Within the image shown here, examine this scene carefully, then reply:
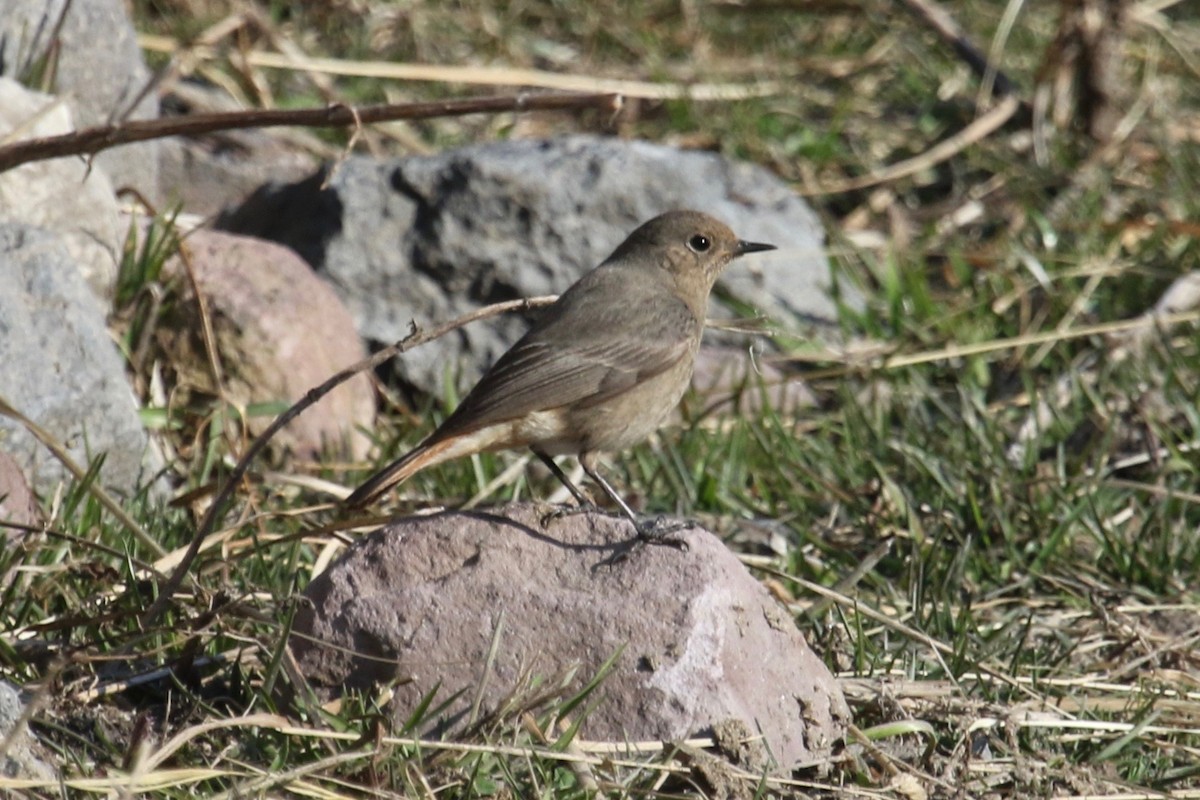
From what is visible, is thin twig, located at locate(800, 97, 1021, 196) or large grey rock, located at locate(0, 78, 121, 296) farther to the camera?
thin twig, located at locate(800, 97, 1021, 196)

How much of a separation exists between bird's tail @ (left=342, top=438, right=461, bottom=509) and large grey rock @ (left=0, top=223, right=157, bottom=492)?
1.10 meters

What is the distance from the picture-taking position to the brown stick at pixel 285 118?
4.53 metres

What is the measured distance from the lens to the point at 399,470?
4566mm

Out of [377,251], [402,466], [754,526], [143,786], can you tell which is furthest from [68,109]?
[143,786]

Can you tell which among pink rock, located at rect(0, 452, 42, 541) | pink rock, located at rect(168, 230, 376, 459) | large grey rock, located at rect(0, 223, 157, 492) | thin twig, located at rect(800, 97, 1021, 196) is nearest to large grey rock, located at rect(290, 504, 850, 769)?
pink rock, located at rect(0, 452, 42, 541)

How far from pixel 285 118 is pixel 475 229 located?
Result: 250 cm

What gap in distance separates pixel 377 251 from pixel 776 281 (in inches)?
74.3

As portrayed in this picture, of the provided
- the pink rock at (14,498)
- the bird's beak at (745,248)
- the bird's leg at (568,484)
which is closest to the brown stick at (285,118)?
the pink rock at (14,498)

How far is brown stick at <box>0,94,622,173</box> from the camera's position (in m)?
4.53

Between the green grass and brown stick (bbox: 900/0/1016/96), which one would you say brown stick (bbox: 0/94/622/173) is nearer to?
the green grass

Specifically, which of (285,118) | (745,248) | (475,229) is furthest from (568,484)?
(475,229)

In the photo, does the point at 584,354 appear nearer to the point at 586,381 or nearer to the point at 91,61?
the point at 586,381

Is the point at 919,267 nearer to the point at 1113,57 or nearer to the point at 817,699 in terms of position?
the point at 1113,57

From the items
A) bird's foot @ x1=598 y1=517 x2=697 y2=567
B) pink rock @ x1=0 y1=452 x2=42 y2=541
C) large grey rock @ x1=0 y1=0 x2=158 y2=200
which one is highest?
large grey rock @ x1=0 y1=0 x2=158 y2=200
